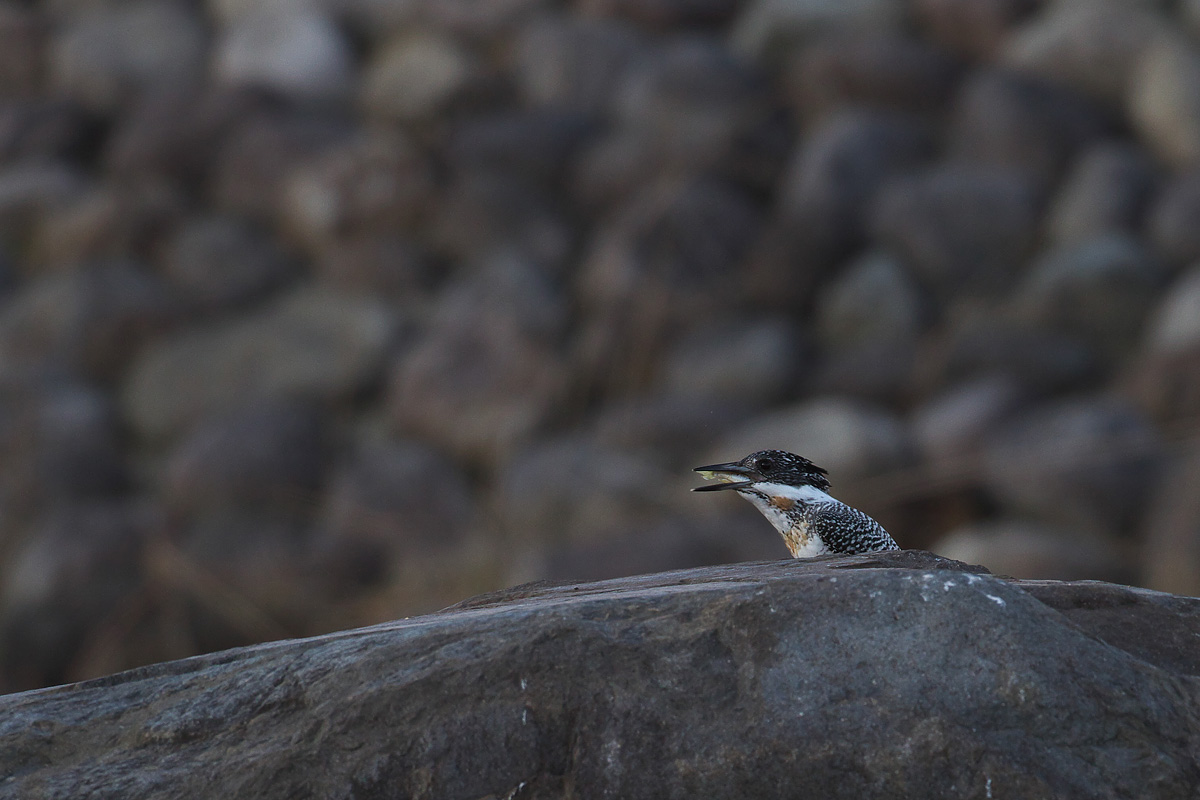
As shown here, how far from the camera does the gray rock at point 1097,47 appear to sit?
8758mm

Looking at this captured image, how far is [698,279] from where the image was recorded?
28.3 feet

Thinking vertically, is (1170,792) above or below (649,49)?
below

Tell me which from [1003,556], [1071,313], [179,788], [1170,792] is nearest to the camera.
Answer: [1170,792]

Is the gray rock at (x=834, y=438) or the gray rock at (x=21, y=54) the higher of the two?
the gray rock at (x=21, y=54)

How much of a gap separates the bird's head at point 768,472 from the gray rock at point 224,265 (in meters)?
6.98

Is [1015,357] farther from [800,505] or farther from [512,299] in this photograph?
[800,505]

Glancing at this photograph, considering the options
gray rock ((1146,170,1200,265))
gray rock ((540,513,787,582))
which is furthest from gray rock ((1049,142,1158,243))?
gray rock ((540,513,787,582))

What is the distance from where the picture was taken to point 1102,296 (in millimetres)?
7660

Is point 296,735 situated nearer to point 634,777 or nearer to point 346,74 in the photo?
point 634,777

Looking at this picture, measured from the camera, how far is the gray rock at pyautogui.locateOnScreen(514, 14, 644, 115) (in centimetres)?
1058

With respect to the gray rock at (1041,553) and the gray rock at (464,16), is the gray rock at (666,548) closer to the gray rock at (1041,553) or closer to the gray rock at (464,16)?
the gray rock at (1041,553)

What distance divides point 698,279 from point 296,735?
21.4 ft

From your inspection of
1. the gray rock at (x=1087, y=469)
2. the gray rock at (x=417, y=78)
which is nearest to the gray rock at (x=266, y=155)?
the gray rock at (x=417, y=78)

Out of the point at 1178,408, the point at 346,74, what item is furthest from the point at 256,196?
the point at 1178,408
